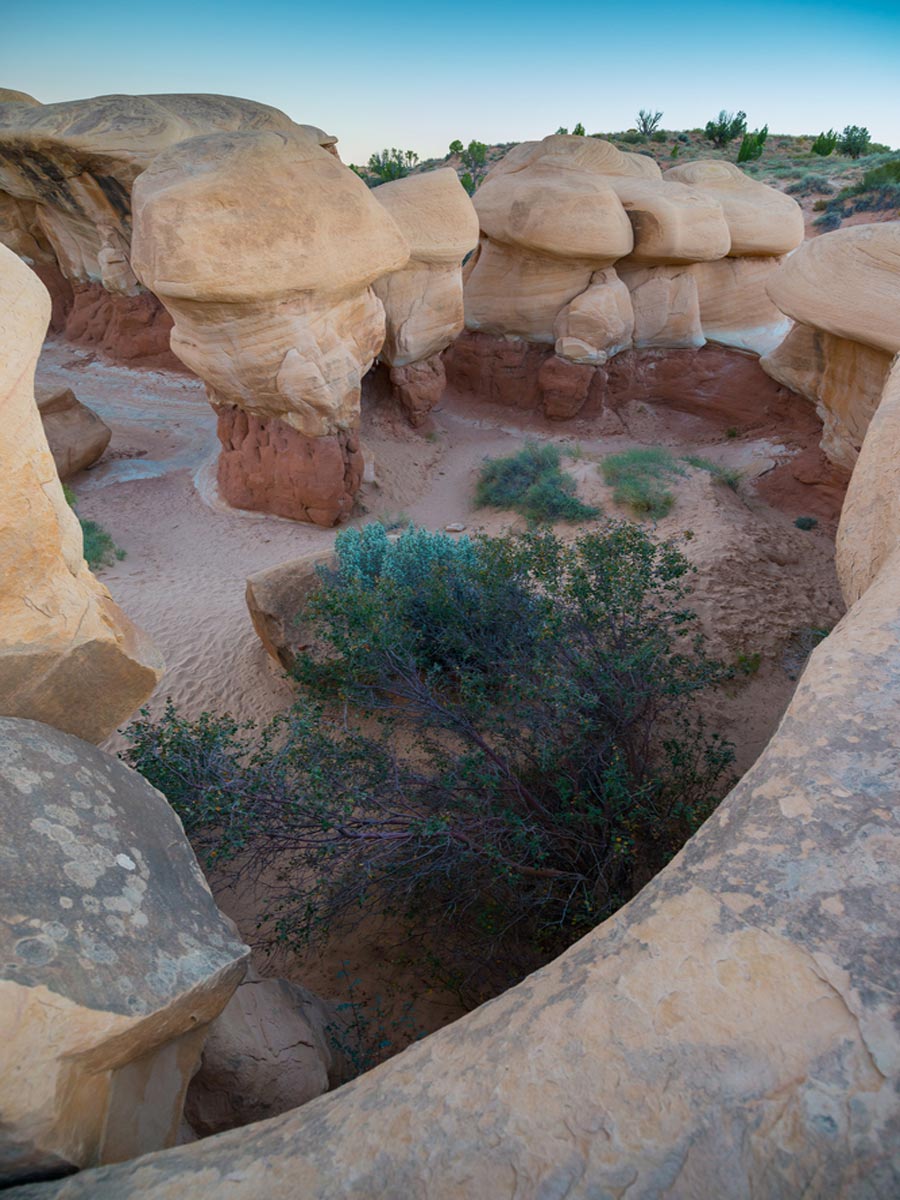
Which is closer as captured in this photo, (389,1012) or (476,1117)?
(476,1117)

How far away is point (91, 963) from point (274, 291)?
705 centimetres

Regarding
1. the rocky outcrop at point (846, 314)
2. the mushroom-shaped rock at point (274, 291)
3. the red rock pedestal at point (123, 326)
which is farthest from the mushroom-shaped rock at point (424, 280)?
the rocky outcrop at point (846, 314)

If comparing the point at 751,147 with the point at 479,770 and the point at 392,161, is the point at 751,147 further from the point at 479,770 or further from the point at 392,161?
the point at 479,770

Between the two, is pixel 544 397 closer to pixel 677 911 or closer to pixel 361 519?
pixel 361 519

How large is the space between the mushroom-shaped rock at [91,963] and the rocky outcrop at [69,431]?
8885 mm

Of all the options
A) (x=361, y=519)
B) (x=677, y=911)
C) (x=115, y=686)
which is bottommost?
(x=361, y=519)

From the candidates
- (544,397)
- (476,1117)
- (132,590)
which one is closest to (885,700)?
(476,1117)

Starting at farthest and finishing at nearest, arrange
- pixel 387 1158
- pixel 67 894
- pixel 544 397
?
pixel 544 397, pixel 67 894, pixel 387 1158

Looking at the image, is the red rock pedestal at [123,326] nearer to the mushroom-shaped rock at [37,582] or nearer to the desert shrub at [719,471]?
the desert shrub at [719,471]

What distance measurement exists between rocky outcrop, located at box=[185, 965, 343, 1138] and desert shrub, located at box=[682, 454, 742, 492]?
27.2 feet

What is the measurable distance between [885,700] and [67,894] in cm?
216

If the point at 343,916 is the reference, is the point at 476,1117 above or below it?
above

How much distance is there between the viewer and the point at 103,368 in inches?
523

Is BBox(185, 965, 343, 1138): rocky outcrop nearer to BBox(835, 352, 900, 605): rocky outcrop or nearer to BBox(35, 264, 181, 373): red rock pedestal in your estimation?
BBox(835, 352, 900, 605): rocky outcrop
